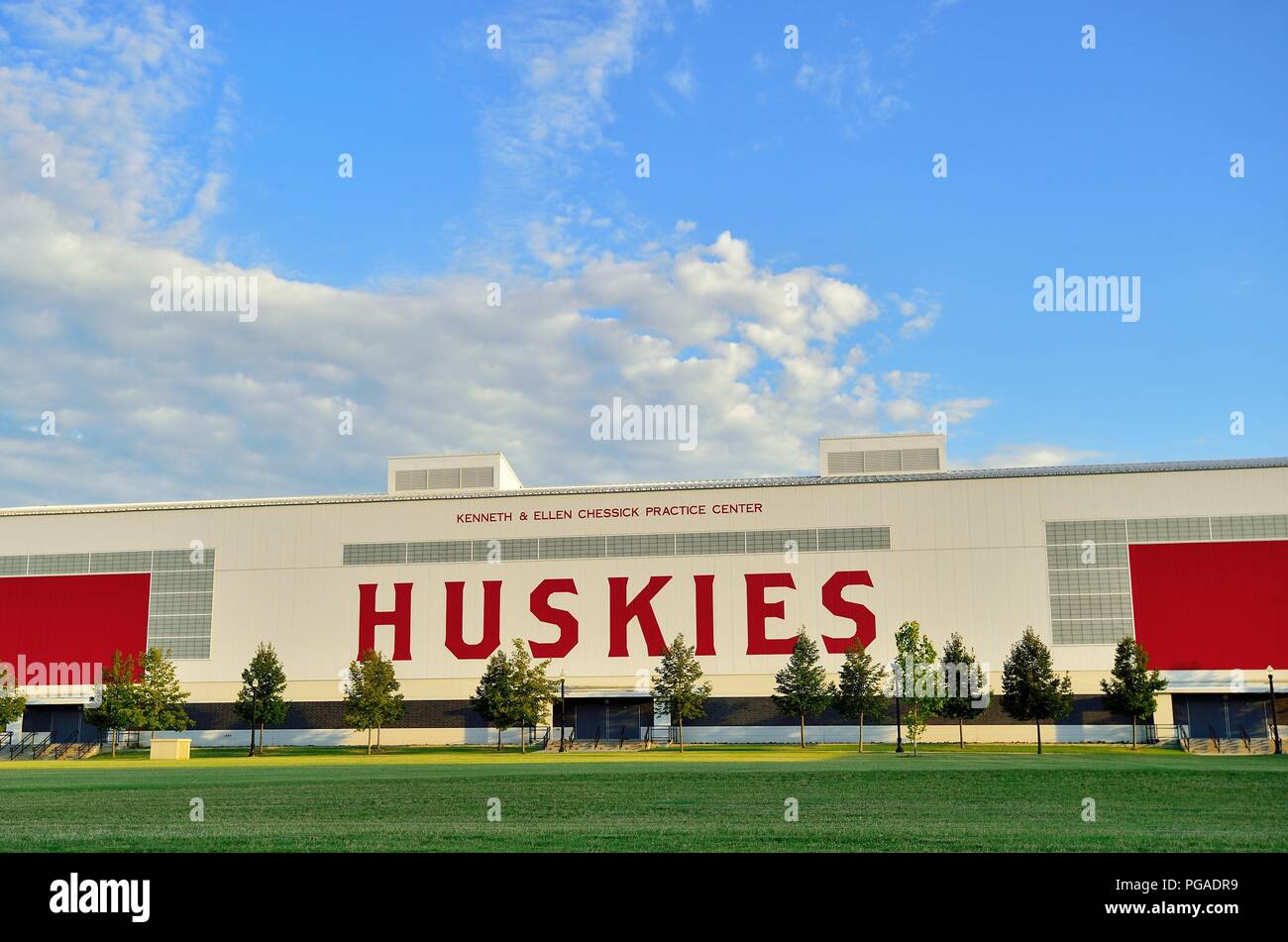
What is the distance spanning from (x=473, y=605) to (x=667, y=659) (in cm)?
1362

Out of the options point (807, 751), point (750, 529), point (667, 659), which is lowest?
point (807, 751)

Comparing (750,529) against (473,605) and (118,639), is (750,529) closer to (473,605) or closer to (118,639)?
(473,605)

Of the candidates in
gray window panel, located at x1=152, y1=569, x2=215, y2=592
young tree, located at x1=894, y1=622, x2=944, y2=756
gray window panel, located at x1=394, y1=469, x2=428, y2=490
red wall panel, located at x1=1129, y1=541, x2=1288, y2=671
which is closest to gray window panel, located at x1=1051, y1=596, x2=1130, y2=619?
red wall panel, located at x1=1129, y1=541, x2=1288, y2=671

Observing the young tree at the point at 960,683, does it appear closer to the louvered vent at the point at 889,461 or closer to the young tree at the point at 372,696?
the louvered vent at the point at 889,461

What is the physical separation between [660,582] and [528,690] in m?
Result: 10.7

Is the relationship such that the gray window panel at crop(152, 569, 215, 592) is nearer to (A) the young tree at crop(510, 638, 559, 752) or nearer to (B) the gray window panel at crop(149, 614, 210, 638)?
(B) the gray window panel at crop(149, 614, 210, 638)

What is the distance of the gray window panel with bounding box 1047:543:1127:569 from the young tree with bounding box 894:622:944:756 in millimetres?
11883

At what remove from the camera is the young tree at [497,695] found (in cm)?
6334

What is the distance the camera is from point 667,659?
64938 mm

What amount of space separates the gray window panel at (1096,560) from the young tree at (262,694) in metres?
48.0

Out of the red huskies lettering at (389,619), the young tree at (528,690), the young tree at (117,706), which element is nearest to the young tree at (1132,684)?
the young tree at (528,690)
